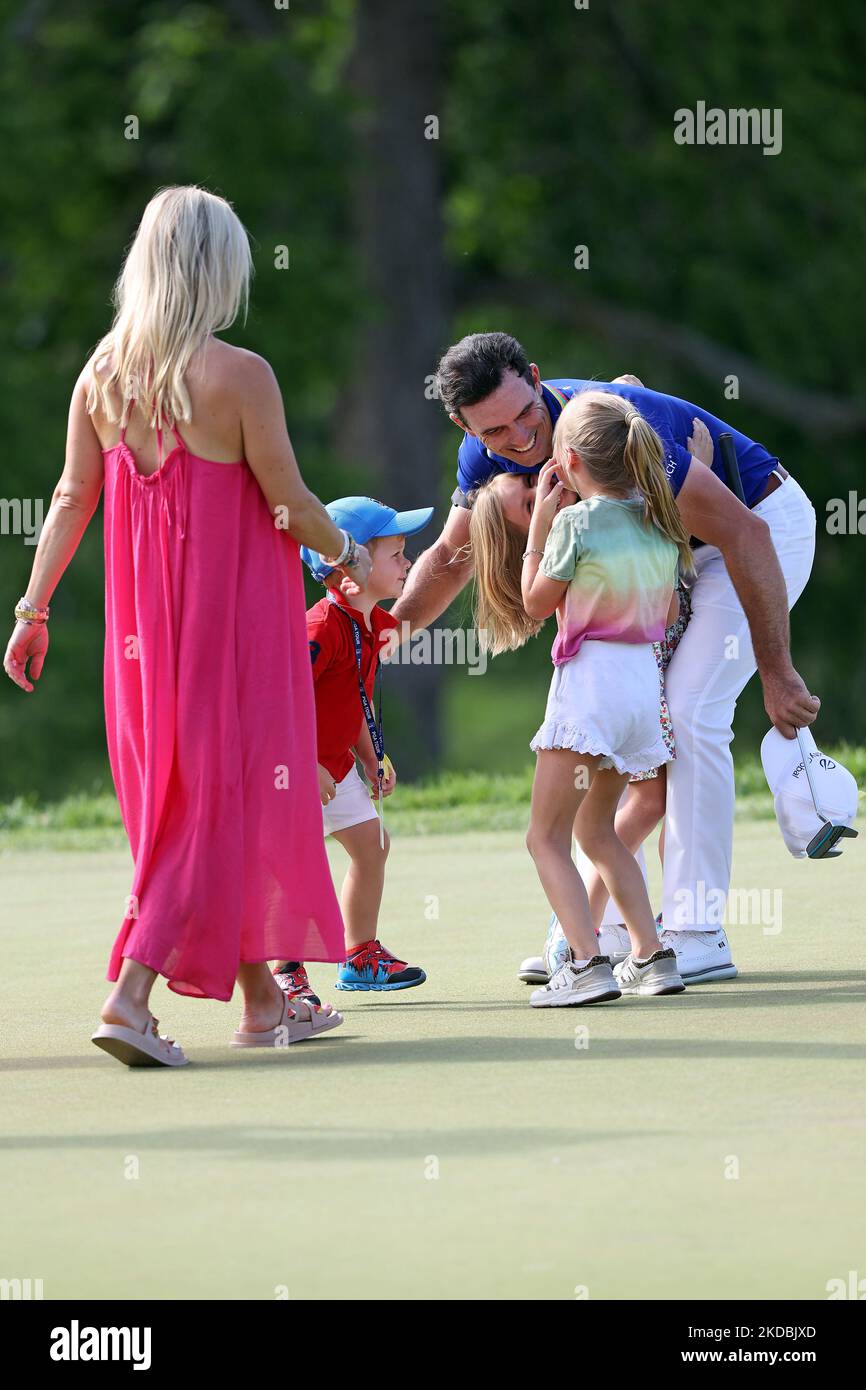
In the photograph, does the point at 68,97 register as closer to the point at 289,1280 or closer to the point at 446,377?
the point at 446,377

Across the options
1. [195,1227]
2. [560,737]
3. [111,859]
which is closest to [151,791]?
[560,737]

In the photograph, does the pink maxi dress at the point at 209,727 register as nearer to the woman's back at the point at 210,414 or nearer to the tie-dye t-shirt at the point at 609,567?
the woman's back at the point at 210,414

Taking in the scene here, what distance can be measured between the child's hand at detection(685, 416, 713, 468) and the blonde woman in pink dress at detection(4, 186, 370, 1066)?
4.31ft

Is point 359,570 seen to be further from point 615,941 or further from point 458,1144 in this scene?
point 458,1144

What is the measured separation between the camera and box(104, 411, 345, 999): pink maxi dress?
522cm

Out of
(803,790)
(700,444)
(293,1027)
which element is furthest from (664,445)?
(293,1027)

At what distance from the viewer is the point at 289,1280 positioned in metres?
3.25

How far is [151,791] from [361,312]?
59.9ft

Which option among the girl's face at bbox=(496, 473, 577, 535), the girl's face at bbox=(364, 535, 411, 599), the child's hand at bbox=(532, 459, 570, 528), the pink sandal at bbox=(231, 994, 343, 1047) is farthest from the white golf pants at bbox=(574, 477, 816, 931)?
the pink sandal at bbox=(231, 994, 343, 1047)

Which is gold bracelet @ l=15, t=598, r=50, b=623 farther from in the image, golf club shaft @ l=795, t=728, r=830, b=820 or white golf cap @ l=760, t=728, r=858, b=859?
golf club shaft @ l=795, t=728, r=830, b=820

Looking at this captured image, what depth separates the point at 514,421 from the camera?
6047 millimetres

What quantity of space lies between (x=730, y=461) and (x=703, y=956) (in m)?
1.37

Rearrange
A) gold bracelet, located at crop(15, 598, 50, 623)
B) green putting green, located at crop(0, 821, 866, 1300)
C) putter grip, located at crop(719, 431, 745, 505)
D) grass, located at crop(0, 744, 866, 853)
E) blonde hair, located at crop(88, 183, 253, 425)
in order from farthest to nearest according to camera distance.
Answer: grass, located at crop(0, 744, 866, 853)
putter grip, located at crop(719, 431, 745, 505)
gold bracelet, located at crop(15, 598, 50, 623)
blonde hair, located at crop(88, 183, 253, 425)
green putting green, located at crop(0, 821, 866, 1300)
